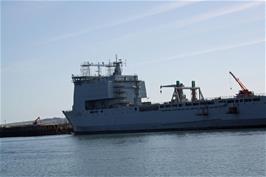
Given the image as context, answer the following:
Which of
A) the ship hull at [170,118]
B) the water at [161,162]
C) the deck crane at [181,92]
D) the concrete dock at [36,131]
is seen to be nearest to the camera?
the water at [161,162]

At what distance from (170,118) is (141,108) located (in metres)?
4.20

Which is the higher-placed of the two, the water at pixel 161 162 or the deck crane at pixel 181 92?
the deck crane at pixel 181 92

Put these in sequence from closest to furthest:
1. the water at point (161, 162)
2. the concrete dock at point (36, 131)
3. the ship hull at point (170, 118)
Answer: the water at point (161, 162) < the ship hull at point (170, 118) < the concrete dock at point (36, 131)

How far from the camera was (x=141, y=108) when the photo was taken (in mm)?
68938

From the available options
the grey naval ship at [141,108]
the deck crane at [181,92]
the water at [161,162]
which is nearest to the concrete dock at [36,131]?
the grey naval ship at [141,108]

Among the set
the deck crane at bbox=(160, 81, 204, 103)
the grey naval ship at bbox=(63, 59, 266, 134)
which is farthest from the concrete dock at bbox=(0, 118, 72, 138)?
the deck crane at bbox=(160, 81, 204, 103)

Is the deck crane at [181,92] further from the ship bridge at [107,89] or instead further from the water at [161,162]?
the water at [161,162]

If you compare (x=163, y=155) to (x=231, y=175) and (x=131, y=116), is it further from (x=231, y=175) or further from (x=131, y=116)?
(x=131, y=116)

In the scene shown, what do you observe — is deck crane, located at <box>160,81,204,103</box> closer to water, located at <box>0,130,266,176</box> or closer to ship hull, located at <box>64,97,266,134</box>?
ship hull, located at <box>64,97,266,134</box>

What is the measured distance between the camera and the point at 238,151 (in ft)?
114

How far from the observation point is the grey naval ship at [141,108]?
6088 cm

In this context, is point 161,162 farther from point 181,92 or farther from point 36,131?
point 36,131

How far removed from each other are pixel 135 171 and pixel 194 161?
395 centimetres

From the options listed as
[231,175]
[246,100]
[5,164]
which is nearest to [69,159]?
[5,164]
